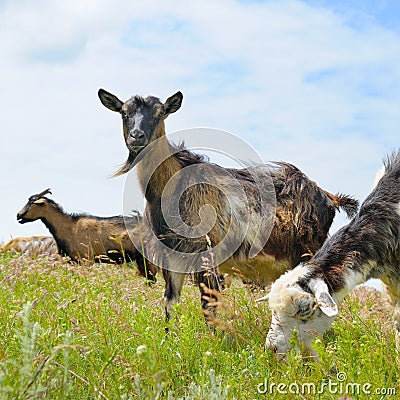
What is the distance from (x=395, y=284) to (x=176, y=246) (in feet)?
8.57

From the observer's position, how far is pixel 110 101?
306 inches

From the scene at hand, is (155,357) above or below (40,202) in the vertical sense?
below

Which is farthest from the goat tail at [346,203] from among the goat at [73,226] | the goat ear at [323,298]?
the goat at [73,226]

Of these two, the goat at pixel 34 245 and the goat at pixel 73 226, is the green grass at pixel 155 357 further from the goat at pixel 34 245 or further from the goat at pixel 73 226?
the goat at pixel 34 245

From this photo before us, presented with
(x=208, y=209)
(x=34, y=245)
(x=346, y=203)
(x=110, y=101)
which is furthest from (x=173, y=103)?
(x=34, y=245)

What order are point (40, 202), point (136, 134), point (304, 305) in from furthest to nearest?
point (40, 202)
point (136, 134)
point (304, 305)

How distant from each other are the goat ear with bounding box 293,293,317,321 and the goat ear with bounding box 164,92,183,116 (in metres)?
3.61

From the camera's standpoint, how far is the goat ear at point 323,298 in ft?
14.9

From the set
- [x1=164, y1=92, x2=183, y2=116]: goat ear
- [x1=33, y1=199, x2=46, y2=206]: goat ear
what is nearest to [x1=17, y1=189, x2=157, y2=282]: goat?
[x1=33, y1=199, x2=46, y2=206]: goat ear

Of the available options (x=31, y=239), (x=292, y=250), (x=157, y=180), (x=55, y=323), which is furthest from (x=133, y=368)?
(x=31, y=239)

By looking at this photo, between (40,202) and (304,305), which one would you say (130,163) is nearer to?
(304,305)

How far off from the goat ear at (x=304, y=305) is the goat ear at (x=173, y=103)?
142 inches

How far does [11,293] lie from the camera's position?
6.59 meters

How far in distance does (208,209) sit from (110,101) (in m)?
1.86
